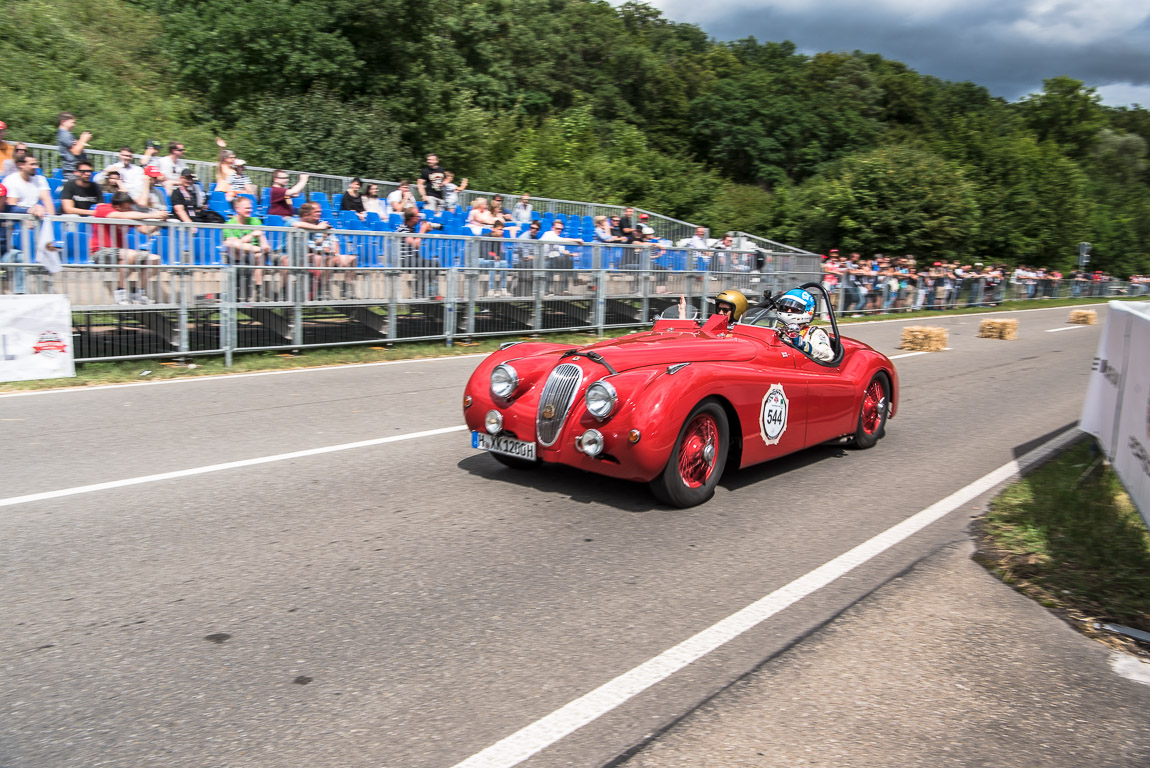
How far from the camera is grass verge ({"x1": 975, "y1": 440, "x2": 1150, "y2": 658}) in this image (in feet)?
15.9

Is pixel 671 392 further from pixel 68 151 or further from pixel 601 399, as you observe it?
pixel 68 151

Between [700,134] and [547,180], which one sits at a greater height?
[700,134]

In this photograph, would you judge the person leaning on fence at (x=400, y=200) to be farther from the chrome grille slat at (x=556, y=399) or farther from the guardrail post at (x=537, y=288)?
the chrome grille slat at (x=556, y=399)

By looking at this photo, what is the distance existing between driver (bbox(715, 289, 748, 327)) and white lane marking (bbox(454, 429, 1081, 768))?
2272 mm

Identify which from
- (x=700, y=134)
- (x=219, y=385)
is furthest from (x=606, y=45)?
(x=219, y=385)

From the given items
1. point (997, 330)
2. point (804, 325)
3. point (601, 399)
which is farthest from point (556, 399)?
point (997, 330)

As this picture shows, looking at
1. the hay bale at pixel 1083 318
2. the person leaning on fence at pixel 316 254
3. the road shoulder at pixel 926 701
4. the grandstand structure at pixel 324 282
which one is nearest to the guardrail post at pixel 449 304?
the grandstand structure at pixel 324 282

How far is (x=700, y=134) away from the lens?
218ft

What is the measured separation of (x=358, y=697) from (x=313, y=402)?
21.4 ft

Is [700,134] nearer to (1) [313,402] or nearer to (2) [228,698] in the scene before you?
(1) [313,402]

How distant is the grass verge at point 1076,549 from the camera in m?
4.85

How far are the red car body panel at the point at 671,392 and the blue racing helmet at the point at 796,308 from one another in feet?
1.76

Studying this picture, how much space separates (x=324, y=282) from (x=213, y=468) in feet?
22.2

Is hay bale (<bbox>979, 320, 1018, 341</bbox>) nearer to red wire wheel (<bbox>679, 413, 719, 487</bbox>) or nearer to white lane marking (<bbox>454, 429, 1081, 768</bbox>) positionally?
white lane marking (<bbox>454, 429, 1081, 768</bbox>)
